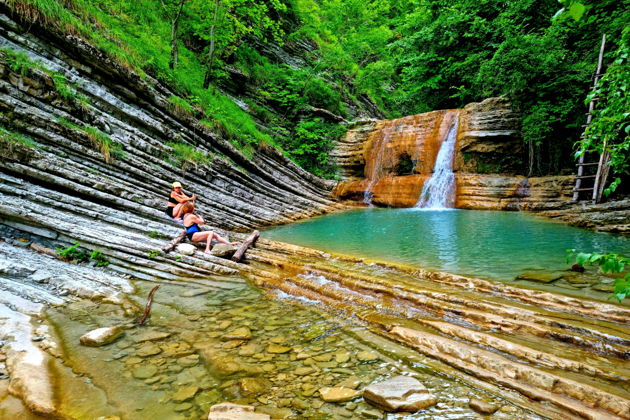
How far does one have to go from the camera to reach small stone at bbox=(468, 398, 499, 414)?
2236 mm

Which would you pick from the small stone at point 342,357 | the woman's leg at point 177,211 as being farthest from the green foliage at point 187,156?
the small stone at point 342,357

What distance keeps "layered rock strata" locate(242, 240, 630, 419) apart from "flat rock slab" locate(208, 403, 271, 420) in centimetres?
172

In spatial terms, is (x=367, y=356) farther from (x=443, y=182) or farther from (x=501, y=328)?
(x=443, y=182)

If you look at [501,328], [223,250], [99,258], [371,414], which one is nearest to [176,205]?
[223,250]

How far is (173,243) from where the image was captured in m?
6.30

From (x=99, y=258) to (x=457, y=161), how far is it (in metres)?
16.0

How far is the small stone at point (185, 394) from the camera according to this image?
95.3 inches

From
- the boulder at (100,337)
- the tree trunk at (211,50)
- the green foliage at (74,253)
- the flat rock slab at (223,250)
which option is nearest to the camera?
the boulder at (100,337)

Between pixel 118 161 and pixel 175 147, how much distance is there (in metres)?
2.45

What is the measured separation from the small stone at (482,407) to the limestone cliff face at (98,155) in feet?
20.6

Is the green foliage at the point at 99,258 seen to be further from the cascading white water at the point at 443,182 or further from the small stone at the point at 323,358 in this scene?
the cascading white water at the point at 443,182

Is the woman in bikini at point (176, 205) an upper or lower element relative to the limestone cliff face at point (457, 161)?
lower

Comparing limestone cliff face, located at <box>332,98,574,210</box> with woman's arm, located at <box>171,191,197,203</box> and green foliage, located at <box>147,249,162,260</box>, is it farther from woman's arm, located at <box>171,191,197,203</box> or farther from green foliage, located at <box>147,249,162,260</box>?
green foliage, located at <box>147,249,162,260</box>

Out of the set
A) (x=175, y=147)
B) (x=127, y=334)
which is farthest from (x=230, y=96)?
(x=127, y=334)
